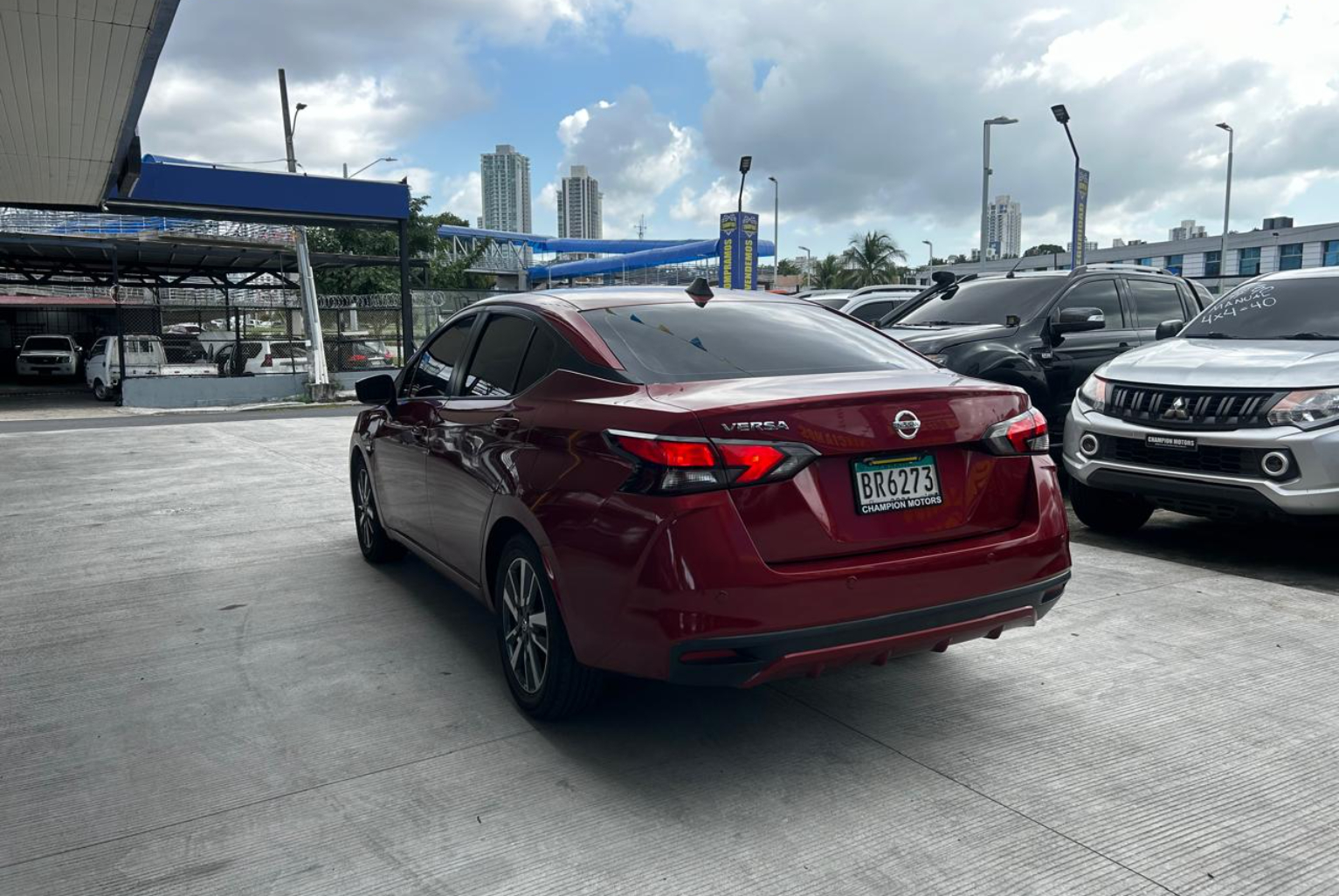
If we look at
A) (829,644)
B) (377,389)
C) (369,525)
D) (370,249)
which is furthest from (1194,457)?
(370,249)

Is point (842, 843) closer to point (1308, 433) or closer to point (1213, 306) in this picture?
point (1308, 433)

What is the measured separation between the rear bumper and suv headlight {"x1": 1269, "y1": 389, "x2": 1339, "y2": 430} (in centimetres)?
301

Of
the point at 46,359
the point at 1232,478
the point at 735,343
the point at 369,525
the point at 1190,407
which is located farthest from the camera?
the point at 46,359

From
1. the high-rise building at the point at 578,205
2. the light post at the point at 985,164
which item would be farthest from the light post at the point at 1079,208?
the high-rise building at the point at 578,205

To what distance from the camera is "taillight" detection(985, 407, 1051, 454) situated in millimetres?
3348

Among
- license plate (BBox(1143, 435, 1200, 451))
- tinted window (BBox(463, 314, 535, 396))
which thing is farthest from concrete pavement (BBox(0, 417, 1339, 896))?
tinted window (BBox(463, 314, 535, 396))

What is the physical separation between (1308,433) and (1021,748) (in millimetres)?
3042

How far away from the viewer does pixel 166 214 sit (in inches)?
809

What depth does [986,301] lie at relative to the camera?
8602 millimetres

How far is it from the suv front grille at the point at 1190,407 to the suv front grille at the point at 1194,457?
5.2 inches

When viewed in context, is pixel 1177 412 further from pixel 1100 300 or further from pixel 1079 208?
pixel 1079 208

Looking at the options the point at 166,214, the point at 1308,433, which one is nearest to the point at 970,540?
the point at 1308,433

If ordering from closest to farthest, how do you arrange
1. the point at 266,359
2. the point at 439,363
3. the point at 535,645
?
the point at 535,645, the point at 439,363, the point at 266,359

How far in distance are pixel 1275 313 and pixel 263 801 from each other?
6567mm
